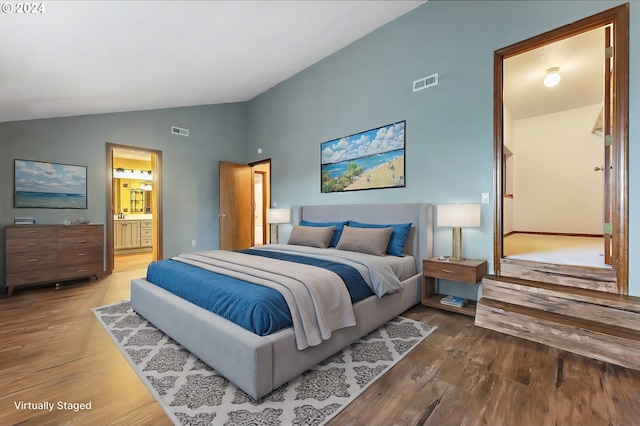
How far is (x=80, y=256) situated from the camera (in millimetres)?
4008

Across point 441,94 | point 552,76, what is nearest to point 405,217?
point 441,94

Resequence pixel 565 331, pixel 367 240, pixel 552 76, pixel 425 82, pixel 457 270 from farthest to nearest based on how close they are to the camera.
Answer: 1. pixel 552 76
2. pixel 425 82
3. pixel 367 240
4. pixel 457 270
5. pixel 565 331

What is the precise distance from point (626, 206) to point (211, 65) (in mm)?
4670

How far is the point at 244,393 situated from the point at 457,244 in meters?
2.54

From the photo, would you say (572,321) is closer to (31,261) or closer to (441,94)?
(441,94)

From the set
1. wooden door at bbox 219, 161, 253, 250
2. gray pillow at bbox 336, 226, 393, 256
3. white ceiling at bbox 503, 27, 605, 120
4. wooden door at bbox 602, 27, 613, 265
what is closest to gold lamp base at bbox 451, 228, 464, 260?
gray pillow at bbox 336, 226, 393, 256

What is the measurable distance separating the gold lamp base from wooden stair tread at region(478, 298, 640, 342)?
56 cm

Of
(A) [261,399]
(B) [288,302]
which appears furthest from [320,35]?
(A) [261,399]

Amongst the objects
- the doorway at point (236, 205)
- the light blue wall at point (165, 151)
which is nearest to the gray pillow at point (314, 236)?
the doorway at point (236, 205)

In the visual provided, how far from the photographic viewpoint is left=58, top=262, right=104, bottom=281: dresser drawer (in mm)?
3855

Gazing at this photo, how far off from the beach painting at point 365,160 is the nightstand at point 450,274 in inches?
46.3

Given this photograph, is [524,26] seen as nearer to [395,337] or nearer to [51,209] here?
[395,337]

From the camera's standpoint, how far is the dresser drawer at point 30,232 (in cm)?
347

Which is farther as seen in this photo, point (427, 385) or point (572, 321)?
point (572, 321)
